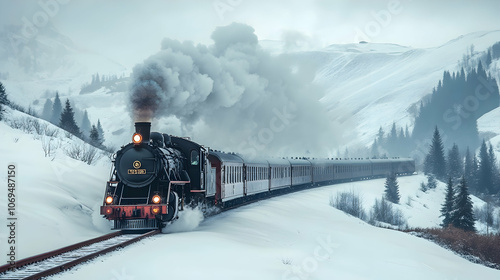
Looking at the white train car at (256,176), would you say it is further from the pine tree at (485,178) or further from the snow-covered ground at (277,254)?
the pine tree at (485,178)

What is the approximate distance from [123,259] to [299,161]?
3468cm

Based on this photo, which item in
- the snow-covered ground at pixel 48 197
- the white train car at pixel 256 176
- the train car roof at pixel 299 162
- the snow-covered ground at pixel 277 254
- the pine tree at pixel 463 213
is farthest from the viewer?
the pine tree at pixel 463 213

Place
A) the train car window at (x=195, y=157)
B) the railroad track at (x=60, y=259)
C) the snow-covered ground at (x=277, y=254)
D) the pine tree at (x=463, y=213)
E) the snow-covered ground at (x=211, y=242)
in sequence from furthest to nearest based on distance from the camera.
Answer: the pine tree at (x=463, y=213), the train car window at (x=195, y=157), the snow-covered ground at (x=211, y=242), the snow-covered ground at (x=277, y=254), the railroad track at (x=60, y=259)

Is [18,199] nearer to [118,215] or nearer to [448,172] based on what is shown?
[118,215]

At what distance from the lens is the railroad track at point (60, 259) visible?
10.1m

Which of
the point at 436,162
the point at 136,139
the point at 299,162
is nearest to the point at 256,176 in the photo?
the point at 299,162

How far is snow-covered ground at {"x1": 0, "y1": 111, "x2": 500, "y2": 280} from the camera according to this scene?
40.0 feet

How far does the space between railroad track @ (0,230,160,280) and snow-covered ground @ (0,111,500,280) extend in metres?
0.26

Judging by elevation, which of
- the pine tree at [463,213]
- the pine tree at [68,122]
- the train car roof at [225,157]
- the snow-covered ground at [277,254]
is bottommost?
the pine tree at [463,213]

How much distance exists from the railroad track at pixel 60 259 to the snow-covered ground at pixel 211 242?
0.26 metres

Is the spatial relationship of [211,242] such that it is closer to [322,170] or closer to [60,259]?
[60,259]

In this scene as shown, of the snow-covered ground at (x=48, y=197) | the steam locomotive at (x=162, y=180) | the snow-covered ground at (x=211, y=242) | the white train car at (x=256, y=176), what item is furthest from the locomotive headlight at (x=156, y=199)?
the white train car at (x=256, y=176)

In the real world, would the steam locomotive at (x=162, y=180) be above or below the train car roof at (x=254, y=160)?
below

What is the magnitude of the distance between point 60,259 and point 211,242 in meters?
4.57
